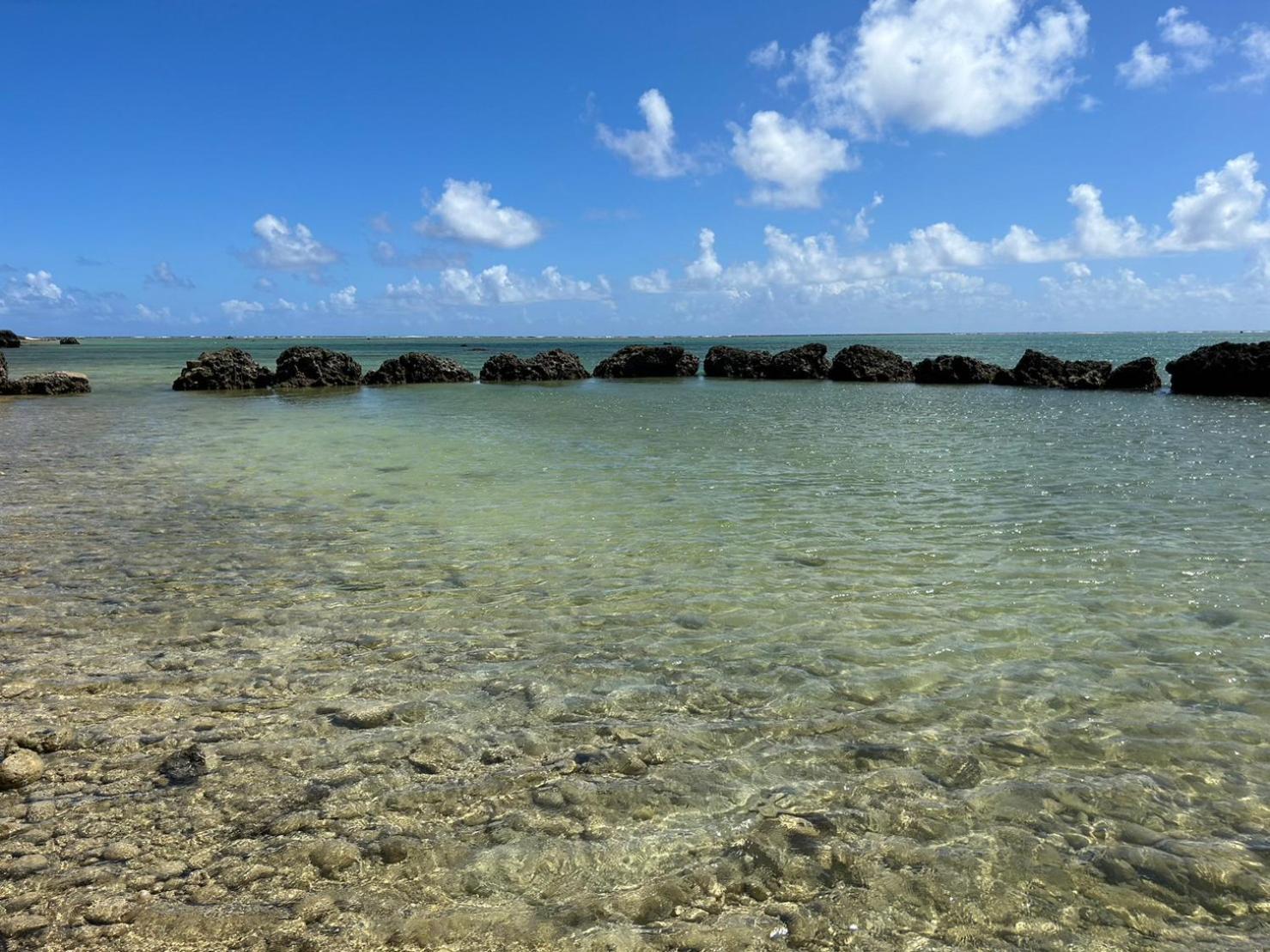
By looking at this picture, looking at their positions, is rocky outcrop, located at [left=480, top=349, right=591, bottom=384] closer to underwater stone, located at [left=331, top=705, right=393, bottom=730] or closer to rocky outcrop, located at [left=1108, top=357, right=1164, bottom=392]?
rocky outcrop, located at [left=1108, top=357, right=1164, bottom=392]

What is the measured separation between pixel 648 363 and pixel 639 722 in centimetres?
4690

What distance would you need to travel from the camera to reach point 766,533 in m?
8.94

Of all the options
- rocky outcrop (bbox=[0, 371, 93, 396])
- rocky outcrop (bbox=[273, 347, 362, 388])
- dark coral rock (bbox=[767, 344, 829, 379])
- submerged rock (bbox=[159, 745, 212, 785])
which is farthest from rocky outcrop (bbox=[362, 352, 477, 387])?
submerged rock (bbox=[159, 745, 212, 785])

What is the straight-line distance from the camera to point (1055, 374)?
1578 inches

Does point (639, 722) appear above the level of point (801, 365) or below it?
below

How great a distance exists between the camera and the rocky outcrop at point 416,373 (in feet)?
142

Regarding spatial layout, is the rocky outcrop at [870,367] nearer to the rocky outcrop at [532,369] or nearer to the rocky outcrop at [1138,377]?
the rocky outcrop at [1138,377]

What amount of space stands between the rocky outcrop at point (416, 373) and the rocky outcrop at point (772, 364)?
16.8m

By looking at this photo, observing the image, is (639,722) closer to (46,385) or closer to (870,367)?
(46,385)

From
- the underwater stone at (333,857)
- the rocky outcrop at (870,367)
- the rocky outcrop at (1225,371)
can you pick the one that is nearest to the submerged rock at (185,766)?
the underwater stone at (333,857)

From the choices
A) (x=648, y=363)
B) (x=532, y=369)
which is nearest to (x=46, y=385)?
(x=532, y=369)

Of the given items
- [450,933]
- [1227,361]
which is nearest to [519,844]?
[450,933]

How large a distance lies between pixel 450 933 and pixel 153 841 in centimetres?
149

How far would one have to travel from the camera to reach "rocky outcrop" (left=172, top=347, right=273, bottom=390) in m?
38.3
